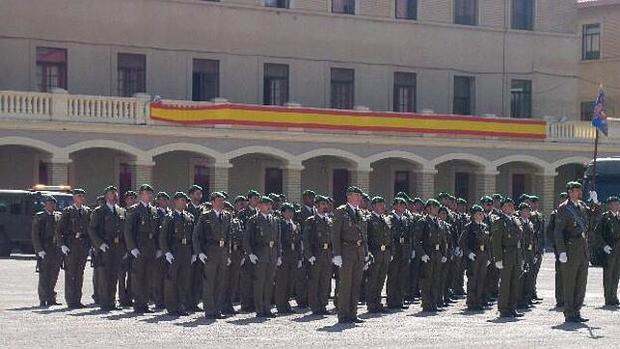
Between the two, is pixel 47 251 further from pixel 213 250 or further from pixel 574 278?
pixel 574 278

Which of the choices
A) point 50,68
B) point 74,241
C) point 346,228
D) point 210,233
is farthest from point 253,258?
point 50,68

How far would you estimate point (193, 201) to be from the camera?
21625 millimetres

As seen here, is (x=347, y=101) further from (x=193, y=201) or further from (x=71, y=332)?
(x=71, y=332)

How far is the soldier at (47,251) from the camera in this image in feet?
71.7

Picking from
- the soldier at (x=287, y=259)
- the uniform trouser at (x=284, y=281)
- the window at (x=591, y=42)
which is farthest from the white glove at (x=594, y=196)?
the window at (x=591, y=42)

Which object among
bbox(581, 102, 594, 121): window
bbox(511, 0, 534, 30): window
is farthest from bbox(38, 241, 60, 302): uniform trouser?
bbox(581, 102, 594, 121): window

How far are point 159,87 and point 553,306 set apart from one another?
25047 millimetres

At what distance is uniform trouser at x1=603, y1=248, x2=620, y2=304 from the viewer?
2269 cm

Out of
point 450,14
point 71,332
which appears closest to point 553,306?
point 71,332

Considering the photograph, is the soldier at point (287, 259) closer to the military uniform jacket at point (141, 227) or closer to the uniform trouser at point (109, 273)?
the military uniform jacket at point (141, 227)

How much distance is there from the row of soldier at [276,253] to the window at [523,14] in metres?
30.7

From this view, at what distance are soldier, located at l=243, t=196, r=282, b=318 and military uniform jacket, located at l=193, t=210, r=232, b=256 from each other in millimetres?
Result: 586

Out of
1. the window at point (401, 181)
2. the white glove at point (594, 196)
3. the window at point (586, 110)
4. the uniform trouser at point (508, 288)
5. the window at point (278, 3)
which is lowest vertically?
the uniform trouser at point (508, 288)

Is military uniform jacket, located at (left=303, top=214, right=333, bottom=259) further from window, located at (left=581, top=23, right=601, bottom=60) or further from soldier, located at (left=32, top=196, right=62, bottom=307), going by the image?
window, located at (left=581, top=23, right=601, bottom=60)
